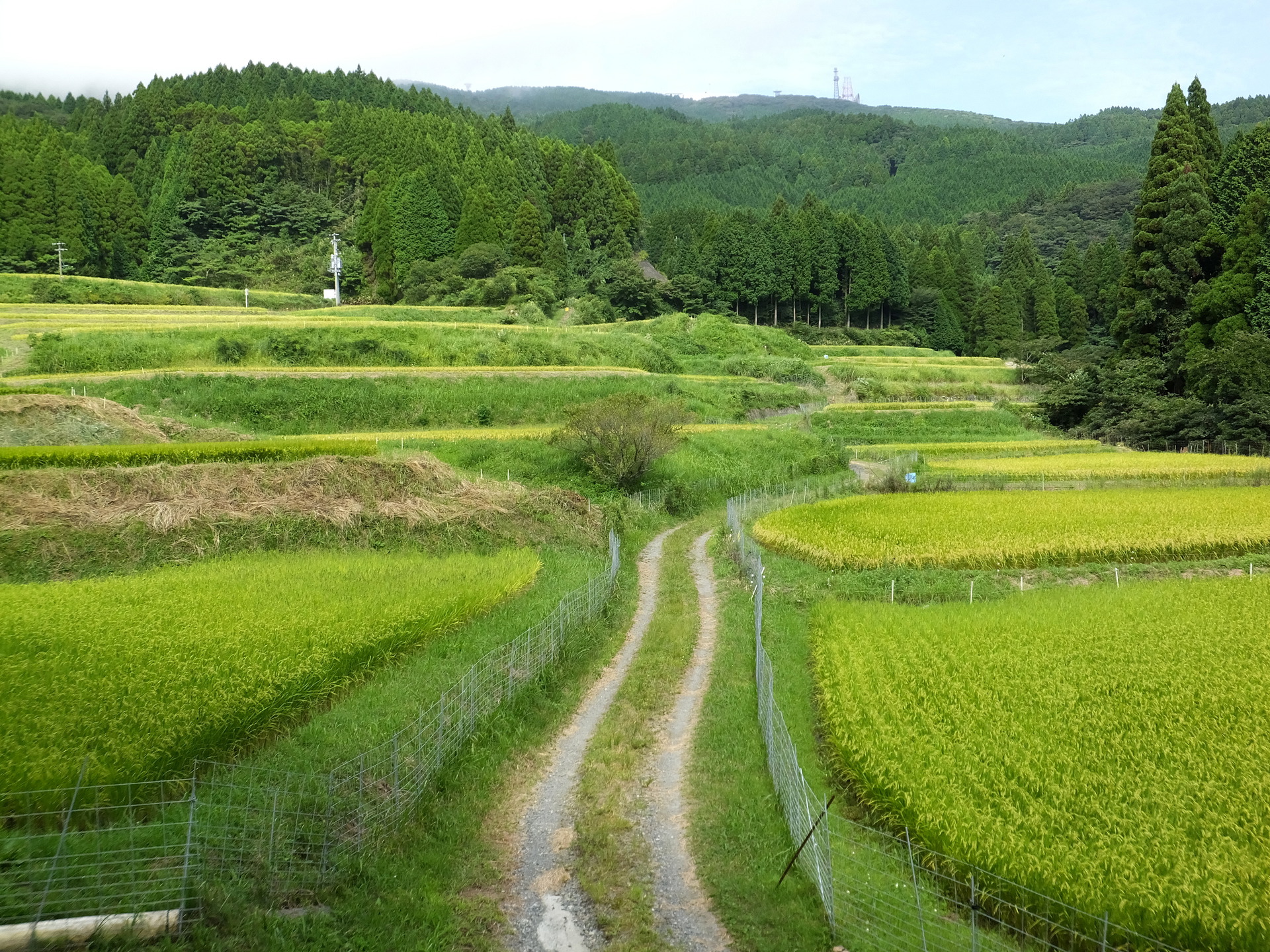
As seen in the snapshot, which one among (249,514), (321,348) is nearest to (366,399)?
(321,348)

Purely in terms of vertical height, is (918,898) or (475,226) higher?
(475,226)

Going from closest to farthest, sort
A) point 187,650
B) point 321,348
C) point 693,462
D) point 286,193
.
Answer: point 187,650, point 693,462, point 321,348, point 286,193

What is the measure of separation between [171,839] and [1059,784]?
8491 millimetres

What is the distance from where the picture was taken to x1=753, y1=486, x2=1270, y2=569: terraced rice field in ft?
71.8

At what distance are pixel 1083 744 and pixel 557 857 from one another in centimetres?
619

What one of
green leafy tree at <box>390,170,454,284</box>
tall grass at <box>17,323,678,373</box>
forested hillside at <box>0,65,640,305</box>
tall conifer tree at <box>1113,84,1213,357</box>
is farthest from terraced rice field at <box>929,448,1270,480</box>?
green leafy tree at <box>390,170,454,284</box>

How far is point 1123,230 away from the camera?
10350 cm

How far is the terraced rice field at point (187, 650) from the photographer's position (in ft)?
28.1

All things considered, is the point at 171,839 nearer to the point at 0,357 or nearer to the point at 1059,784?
the point at 1059,784

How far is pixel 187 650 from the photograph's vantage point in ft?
37.2

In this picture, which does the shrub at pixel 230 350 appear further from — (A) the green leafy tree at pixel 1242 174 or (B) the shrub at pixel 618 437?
(A) the green leafy tree at pixel 1242 174

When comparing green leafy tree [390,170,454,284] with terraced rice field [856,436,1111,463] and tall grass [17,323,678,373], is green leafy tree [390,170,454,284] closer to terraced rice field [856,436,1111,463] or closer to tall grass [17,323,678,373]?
tall grass [17,323,678,373]

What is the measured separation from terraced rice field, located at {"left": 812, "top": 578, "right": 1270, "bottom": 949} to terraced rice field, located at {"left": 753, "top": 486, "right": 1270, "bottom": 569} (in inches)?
171

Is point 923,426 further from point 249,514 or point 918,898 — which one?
point 918,898
